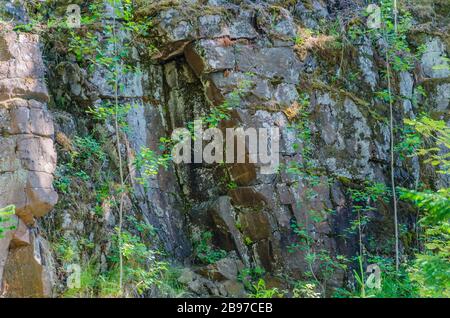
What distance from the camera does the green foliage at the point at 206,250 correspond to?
8203 mm

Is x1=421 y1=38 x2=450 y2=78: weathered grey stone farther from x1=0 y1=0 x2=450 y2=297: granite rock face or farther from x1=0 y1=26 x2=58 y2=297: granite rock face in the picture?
x1=0 y1=26 x2=58 y2=297: granite rock face

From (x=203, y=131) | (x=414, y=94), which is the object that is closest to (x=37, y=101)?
(x=203, y=131)

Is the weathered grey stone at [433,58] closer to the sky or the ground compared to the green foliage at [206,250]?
closer to the sky

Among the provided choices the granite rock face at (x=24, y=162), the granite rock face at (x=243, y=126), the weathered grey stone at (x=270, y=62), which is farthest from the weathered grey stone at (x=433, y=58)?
the granite rock face at (x=24, y=162)

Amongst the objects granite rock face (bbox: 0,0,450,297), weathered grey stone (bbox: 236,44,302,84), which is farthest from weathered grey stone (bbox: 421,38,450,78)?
weathered grey stone (bbox: 236,44,302,84)

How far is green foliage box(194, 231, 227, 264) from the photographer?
8203 millimetres

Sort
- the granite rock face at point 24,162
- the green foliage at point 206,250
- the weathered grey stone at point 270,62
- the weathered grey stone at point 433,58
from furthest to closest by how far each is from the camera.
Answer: the weathered grey stone at point 433,58 → the weathered grey stone at point 270,62 → the green foliage at point 206,250 → the granite rock face at point 24,162

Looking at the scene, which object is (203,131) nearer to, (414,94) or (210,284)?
(210,284)

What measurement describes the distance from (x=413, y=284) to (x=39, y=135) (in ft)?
17.6

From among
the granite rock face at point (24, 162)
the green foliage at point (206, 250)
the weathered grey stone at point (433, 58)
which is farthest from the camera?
the weathered grey stone at point (433, 58)

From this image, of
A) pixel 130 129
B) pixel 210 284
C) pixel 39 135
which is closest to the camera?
pixel 39 135

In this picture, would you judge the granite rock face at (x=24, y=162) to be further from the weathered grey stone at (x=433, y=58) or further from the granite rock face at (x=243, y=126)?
the weathered grey stone at (x=433, y=58)

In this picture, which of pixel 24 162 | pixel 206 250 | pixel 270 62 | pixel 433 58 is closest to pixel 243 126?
pixel 270 62

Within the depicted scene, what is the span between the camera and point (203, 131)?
8.96 metres
